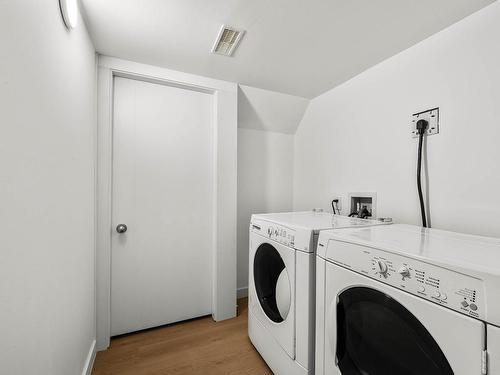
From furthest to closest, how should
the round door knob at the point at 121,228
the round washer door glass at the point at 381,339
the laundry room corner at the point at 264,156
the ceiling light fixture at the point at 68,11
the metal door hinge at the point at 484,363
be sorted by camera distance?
the laundry room corner at the point at 264,156 < the round door knob at the point at 121,228 < the ceiling light fixture at the point at 68,11 < the round washer door glass at the point at 381,339 < the metal door hinge at the point at 484,363

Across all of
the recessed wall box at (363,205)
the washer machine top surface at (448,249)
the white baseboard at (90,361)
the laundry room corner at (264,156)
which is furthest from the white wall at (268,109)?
the white baseboard at (90,361)

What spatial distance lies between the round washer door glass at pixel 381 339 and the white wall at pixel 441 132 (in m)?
Answer: 0.86

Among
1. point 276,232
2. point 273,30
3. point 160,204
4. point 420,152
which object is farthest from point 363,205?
point 160,204

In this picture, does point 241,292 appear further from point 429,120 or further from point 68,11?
point 68,11

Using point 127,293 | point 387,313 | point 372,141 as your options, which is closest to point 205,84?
point 372,141

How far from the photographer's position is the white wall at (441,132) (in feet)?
3.70

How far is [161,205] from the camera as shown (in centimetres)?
185

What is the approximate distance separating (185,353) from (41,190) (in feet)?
4.61

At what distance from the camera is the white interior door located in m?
1.72

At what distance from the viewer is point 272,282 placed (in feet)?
4.66

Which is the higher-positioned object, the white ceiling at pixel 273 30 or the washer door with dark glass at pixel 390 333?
the white ceiling at pixel 273 30

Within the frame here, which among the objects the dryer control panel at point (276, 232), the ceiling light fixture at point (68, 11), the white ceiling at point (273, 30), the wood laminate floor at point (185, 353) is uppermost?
the white ceiling at point (273, 30)

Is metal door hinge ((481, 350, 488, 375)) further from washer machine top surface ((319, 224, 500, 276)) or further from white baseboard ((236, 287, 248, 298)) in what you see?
white baseboard ((236, 287, 248, 298))

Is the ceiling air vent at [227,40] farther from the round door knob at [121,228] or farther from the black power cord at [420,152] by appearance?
the round door knob at [121,228]
